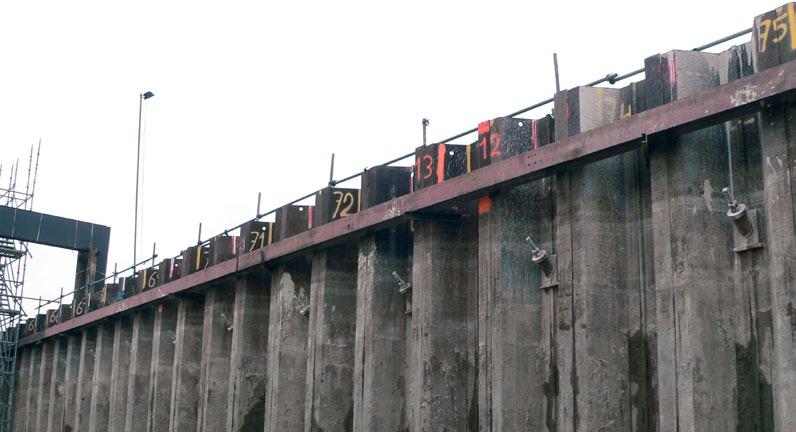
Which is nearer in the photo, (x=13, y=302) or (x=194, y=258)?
(x=194, y=258)

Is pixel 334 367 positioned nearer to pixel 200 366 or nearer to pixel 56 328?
pixel 200 366

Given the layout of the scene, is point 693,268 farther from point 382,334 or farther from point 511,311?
point 382,334

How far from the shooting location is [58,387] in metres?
39.1

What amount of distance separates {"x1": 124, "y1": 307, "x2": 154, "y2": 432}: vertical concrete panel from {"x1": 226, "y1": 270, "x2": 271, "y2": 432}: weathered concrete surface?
6.68m

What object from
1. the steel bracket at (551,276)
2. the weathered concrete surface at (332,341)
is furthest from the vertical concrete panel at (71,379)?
the steel bracket at (551,276)

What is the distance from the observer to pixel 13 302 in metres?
46.7

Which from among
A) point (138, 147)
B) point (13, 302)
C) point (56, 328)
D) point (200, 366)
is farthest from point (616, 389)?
point (13, 302)

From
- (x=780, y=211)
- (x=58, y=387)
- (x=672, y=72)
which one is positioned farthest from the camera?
(x=58, y=387)

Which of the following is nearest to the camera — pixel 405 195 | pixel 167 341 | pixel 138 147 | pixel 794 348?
pixel 794 348

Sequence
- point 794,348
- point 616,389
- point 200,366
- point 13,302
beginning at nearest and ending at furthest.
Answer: point 794,348 < point 616,389 < point 200,366 < point 13,302

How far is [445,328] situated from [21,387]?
99.7 feet

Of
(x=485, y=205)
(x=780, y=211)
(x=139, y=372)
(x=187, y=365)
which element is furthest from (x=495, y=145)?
(x=139, y=372)

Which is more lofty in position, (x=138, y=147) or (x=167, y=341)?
(x=138, y=147)

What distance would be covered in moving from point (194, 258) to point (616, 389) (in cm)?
1553
